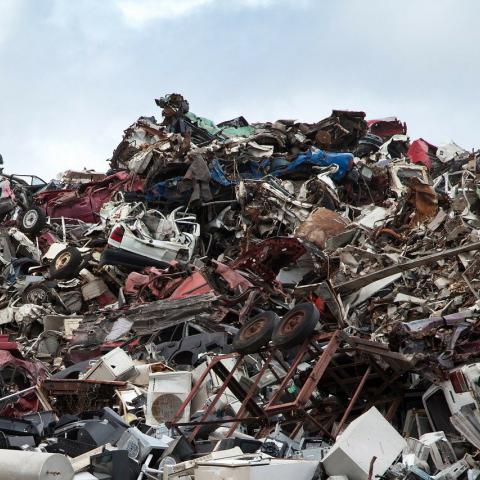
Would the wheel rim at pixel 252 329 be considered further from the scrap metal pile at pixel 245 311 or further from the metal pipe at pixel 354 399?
the metal pipe at pixel 354 399

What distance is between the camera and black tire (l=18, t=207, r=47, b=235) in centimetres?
2256

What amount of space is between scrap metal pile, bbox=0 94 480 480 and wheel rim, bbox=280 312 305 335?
0.11ft

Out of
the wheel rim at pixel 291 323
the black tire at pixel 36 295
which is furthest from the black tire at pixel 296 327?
the black tire at pixel 36 295

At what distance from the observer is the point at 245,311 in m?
15.6

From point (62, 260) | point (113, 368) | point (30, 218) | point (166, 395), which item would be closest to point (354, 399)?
point (166, 395)

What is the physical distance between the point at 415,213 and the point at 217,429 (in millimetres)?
9677

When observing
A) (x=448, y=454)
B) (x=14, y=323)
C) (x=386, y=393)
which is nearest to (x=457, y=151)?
(x=14, y=323)

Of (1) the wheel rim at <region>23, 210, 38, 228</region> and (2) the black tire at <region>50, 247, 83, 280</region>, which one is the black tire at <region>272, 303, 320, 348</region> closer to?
(2) the black tire at <region>50, 247, 83, 280</region>

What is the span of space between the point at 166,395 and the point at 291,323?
2.27 meters

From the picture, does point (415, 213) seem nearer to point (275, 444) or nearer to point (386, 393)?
point (386, 393)

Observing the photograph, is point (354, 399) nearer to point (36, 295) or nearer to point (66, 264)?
point (36, 295)

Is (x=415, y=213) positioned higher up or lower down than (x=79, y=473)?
higher up

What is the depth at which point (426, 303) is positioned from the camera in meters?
15.0

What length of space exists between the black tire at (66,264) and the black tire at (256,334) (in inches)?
346
